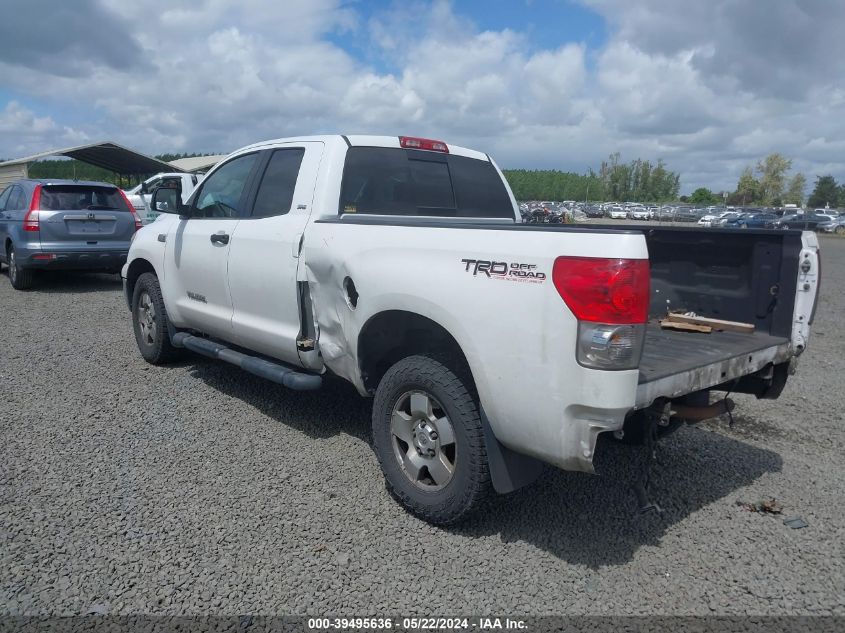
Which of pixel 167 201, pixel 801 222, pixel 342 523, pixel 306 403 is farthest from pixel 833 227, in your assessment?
pixel 342 523

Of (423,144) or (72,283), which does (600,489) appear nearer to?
(423,144)

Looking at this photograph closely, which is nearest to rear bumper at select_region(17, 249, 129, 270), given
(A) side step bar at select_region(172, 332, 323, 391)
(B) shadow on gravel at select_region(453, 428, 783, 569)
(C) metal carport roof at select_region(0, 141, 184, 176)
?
(A) side step bar at select_region(172, 332, 323, 391)

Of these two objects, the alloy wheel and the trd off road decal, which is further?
the alloy wheel

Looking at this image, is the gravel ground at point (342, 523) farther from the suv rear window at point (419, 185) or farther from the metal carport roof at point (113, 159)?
the metal carport roof at point (113, 159)

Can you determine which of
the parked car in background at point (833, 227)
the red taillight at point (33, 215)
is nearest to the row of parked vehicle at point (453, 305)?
the red taillight at point (33, 215)

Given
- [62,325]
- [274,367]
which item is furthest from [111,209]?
[274,367]

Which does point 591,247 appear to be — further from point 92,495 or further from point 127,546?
point 92,495

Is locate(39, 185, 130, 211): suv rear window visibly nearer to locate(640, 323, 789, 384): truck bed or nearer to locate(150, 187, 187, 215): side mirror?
locate(150, 187, 187, 215): side mirror

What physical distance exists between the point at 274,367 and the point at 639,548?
2.60 metres

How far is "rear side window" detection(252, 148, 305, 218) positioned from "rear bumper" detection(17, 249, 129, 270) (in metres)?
6.80

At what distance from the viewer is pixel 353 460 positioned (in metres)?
4.43

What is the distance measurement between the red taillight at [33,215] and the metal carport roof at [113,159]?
16049mm

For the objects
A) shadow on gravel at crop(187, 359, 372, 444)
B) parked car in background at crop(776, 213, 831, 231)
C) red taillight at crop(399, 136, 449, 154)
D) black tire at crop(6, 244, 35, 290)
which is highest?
red taillight at crop(399, 136, 449, 154)

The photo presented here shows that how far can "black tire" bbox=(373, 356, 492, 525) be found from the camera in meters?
3.28
